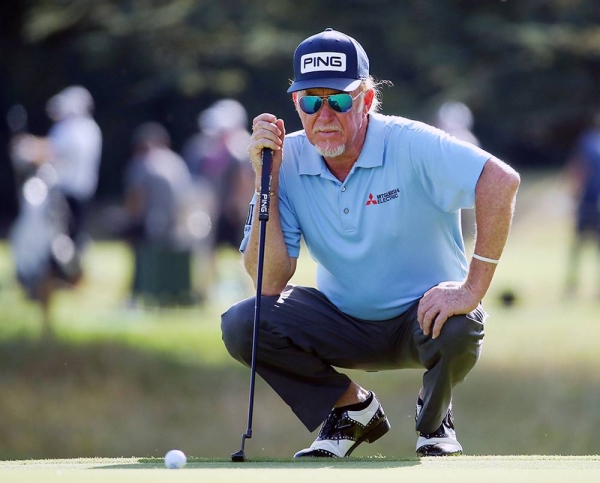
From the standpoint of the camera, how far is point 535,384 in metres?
10.9

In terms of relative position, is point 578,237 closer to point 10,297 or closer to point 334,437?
point 10,297

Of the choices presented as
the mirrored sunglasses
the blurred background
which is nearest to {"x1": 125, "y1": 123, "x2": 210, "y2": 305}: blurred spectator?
the blurred background

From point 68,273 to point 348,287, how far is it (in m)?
8.69

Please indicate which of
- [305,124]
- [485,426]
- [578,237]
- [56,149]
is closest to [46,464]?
[305,124]

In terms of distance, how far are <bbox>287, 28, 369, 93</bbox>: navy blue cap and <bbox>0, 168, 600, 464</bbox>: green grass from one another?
17.1 feet

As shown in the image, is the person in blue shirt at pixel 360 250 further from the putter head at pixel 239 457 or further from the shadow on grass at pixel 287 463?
the putter head at pixel 239 457

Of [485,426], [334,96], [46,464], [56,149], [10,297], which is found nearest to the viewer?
[46,464]

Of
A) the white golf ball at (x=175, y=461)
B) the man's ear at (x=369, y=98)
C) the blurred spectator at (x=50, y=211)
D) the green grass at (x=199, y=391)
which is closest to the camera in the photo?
the white golf ball at (x=175, y=461)

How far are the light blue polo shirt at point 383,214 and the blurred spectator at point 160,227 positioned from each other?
27.1 feet

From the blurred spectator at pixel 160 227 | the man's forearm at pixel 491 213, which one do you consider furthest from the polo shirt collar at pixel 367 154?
the blurred spectator at pixel 160 227

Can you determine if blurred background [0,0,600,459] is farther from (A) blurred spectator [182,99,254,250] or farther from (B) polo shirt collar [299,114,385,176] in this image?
(B) polo shirt collar [299,114,385,176]

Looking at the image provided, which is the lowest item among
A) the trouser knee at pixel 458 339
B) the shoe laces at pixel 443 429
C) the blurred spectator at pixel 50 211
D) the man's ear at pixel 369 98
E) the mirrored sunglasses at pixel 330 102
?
the shoe laces at pixel 443 429

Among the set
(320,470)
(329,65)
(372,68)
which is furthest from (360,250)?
(372,68)

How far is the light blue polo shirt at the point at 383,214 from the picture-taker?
5.21 meters
